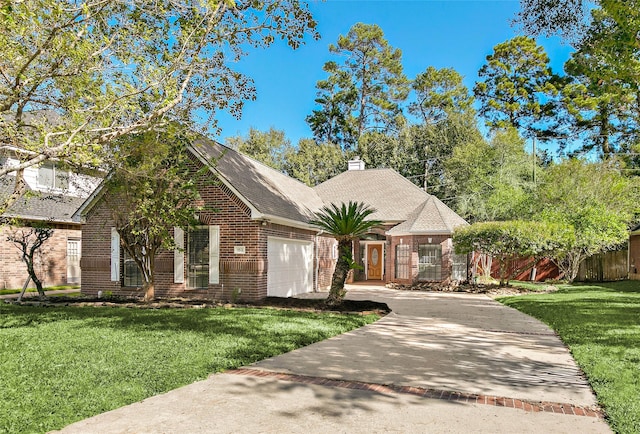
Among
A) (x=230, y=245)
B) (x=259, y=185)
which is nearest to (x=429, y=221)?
(x=259, y=185)

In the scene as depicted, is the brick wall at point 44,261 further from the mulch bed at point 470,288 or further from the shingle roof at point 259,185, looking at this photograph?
the mulch bed at point 470,288

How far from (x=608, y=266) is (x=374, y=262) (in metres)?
13.0

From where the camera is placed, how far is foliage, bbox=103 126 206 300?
497 inches

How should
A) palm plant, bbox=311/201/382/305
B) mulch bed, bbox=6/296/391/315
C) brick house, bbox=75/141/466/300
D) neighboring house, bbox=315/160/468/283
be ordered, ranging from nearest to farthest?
mulch bed, bbox=6/296/391/315
palm plant, bbox=311/201/382/305
brick house, bbox=75/141/466/300
neighboring house, bbox=315/160/468/283

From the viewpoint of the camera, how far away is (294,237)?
17.7m

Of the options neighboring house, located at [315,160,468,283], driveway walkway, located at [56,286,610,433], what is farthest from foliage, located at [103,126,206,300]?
neighboring house, located at [315,160,468,283]

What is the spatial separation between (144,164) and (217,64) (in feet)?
13.2

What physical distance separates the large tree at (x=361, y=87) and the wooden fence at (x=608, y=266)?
22103mm

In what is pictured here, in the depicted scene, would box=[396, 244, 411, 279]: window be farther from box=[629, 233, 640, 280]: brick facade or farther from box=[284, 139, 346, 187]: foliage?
box=[284, 139, 346, 187]: foliage

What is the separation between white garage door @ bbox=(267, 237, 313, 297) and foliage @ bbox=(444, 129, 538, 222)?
14.0 meters

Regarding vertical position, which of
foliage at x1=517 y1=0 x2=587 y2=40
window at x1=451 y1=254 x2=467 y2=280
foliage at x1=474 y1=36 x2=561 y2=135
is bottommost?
window at x1=451 y1=254 x2=467 y2=280

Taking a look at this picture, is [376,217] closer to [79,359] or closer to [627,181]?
[627,181]

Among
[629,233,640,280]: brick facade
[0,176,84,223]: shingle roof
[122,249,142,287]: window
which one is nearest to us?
[122,249,142,287]: window

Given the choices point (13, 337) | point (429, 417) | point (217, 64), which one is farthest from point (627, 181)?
point (13, 337)
